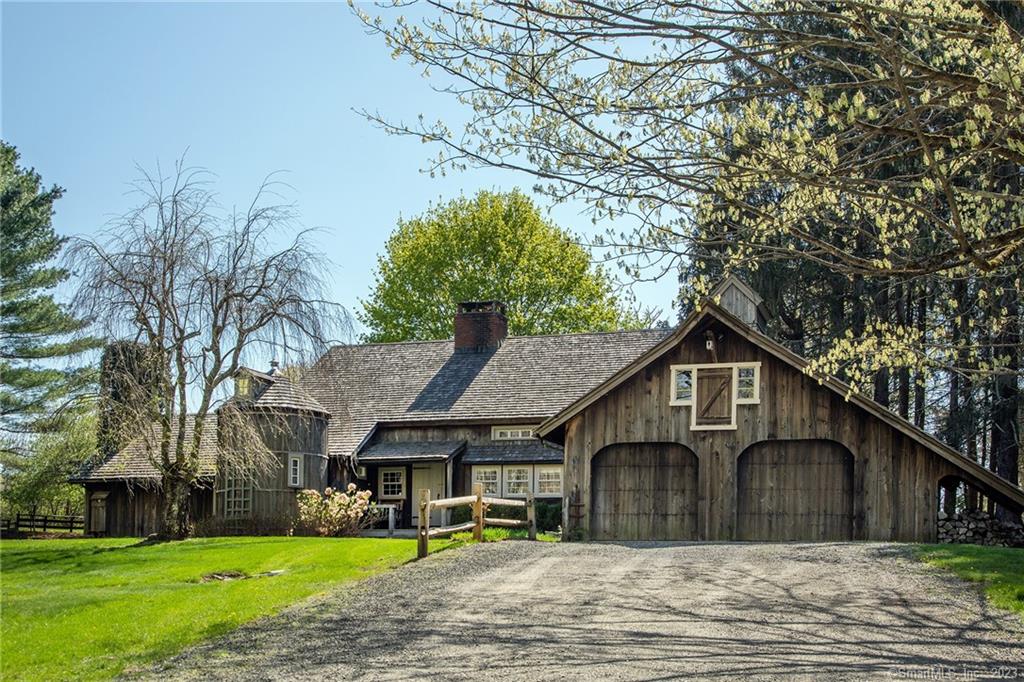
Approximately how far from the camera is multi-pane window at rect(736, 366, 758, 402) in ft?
85.4

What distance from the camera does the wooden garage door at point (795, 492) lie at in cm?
2492

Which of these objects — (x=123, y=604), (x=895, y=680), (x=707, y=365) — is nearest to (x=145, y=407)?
(x=123, y=604)

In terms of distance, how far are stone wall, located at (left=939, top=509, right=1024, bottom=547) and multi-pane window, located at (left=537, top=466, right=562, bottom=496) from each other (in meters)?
11.0

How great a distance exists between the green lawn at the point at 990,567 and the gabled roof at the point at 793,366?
4.06 meters

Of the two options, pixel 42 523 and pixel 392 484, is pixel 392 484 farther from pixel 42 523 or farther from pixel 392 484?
pixel 42 523

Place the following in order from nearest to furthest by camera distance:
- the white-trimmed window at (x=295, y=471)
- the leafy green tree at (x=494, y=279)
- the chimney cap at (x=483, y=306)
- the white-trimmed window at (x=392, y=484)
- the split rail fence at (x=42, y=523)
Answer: the white-trimmed window at (x=295, y=471) < the white-trimmed window at (x=392, y=484) < the chimney cap at (x=483, y=306) < the split rail fence at (x=42, y=523) < the leafy green tree at (x=494, y=279)

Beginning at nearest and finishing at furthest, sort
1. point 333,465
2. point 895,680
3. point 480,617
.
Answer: point 895,680 < point 480,617 < point 333,465

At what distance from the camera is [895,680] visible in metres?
10.1

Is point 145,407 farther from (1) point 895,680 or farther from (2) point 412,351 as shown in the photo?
(1) point 895,680

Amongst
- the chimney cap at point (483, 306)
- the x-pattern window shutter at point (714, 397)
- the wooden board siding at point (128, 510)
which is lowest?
the wooden board siding at point (128, 510)

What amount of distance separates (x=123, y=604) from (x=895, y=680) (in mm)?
10818

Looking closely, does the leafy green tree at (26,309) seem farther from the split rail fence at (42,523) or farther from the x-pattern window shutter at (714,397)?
the x-pattern window shutter at (714,397)

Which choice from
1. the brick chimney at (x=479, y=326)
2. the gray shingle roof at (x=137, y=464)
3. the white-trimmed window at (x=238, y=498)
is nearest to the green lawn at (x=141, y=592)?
→ the white-trimmed window at (x=238, y=498)

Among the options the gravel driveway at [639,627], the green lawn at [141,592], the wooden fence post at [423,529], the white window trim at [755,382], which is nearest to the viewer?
the gravel driveway at [639,627]
